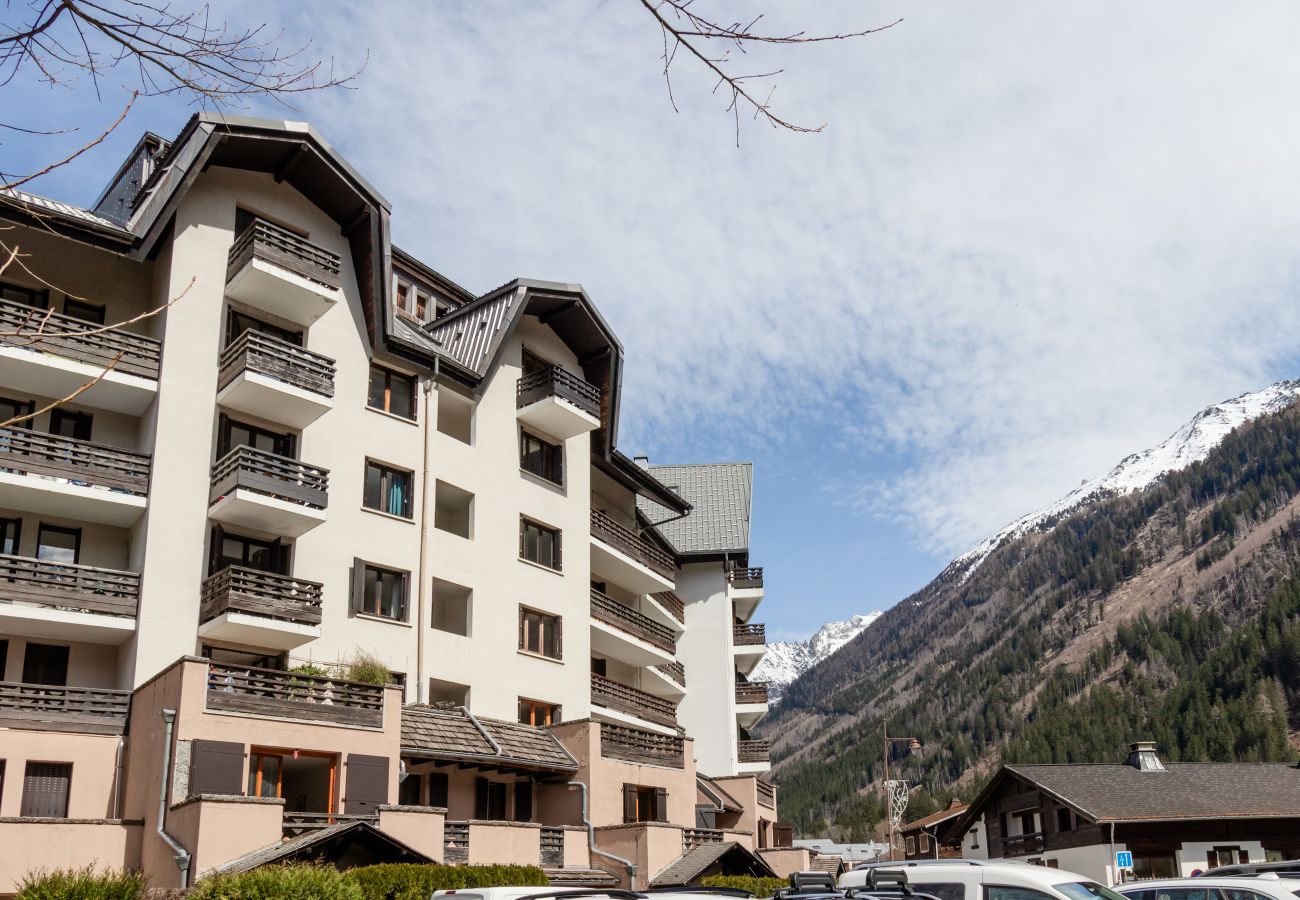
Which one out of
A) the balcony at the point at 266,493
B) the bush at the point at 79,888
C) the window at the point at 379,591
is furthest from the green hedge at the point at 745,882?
the bush at the point at 79,888

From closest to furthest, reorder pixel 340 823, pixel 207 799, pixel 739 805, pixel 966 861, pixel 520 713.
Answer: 1. pixel 966 861
2. pixel 207 799
3. pixel 340 823
4. pixel 520 713
5. pixel 739 805

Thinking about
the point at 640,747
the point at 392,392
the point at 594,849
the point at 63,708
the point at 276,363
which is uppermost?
the point at 392,392

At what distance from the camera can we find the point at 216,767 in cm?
2508

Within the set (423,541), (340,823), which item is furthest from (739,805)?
(340,823)

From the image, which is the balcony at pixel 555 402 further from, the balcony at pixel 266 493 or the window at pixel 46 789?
the window at pixel 46 789

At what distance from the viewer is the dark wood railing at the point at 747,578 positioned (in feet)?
187

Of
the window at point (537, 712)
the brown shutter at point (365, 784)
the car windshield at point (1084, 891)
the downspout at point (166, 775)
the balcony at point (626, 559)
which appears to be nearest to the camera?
the car windshield at point (1084, 891)

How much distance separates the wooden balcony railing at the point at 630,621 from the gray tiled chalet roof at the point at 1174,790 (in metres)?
19.2

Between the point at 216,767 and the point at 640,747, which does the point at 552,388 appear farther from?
the point at 216,767

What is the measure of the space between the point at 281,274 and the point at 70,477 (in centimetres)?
695

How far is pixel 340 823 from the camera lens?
25500 millimetres

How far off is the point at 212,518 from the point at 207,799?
8204mm

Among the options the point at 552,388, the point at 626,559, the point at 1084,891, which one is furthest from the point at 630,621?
the point at 1084,891

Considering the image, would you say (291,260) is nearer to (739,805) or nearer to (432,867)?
(432,867)
